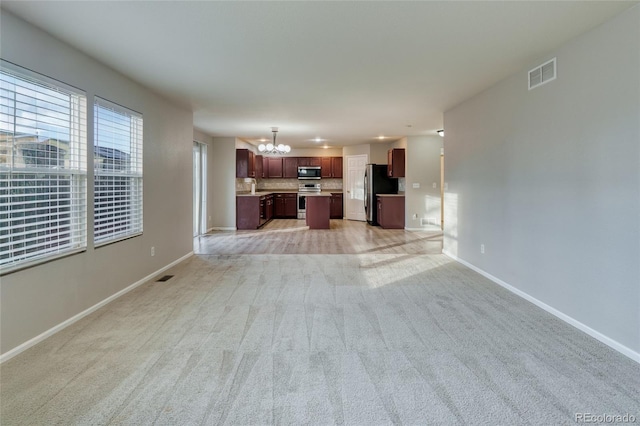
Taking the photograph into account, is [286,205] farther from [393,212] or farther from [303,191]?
[393,212]

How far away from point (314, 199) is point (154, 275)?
5250 mm

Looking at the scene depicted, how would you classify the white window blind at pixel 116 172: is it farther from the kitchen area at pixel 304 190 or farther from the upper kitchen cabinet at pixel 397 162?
the upper kitchen cabinet at pixel 397 162

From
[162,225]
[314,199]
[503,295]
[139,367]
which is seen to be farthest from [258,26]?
[314,199]

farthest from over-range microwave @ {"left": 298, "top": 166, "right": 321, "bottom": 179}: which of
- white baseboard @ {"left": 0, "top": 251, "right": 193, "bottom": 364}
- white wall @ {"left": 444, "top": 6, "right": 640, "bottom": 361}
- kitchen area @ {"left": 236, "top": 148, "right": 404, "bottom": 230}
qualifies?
white baseboard @ {"left": 0, "top": 251, "right": 193, "bottom": 364}

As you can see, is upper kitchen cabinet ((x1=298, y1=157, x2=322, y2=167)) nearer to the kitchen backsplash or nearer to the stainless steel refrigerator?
the kitchen backsplash

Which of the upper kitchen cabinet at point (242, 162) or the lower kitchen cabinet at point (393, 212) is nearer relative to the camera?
the upper kitchen cabinet at point (242, 162)

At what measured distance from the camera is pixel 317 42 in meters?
2.96

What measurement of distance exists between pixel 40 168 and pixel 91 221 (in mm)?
758

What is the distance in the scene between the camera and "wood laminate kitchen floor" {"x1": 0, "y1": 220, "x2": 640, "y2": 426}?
182 centimetres

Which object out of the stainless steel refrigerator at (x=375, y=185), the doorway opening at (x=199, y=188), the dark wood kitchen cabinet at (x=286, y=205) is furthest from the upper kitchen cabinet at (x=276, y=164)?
the doorway opening at (x=199, y=188)

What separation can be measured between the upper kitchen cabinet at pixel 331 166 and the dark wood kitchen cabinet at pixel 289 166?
0.92 meters

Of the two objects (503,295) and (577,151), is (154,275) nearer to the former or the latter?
(503,295)

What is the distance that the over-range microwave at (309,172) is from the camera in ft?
38.2

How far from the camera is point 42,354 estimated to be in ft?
8.07
